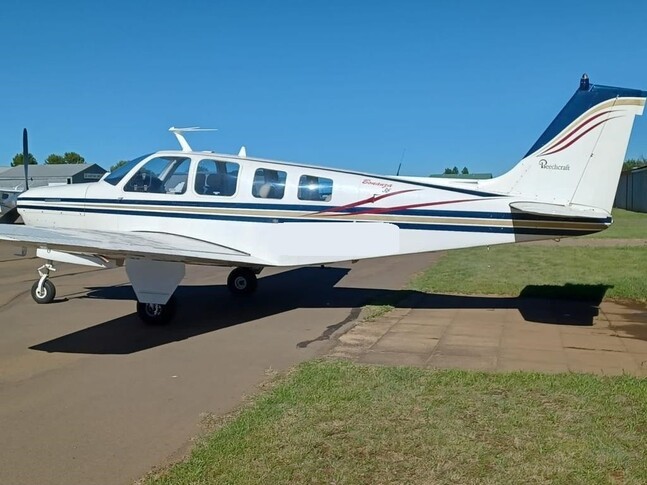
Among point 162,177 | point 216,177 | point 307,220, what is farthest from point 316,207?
point 162,177

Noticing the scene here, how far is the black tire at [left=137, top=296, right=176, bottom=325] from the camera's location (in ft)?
25.9

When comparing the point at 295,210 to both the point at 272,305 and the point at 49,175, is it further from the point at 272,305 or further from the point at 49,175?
the point at 49,175

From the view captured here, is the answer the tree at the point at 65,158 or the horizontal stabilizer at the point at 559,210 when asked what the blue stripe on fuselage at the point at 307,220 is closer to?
the horizontal stabilizer at the point at 559,210

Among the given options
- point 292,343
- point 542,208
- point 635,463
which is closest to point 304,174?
point 292,343

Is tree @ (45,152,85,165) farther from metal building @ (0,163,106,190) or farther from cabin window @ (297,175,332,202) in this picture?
cabin window @ (297,175,332,202)

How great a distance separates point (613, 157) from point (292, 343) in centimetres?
515

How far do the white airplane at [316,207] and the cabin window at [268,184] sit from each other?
0.02m

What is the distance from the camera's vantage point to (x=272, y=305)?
973cm

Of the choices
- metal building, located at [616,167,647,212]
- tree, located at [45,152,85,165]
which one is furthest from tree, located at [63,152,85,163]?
metal building, located at [616,167,647,212]

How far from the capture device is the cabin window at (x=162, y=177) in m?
9.03

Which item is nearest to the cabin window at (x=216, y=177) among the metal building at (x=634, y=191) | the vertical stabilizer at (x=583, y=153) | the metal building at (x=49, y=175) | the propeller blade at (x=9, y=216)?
the propeller blade at (x=9, y=216)

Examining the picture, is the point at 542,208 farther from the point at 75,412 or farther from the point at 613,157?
the point at 75,412

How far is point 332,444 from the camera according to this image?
13.2 feet

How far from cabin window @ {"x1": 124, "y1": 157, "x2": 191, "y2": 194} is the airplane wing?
29.8 inches
